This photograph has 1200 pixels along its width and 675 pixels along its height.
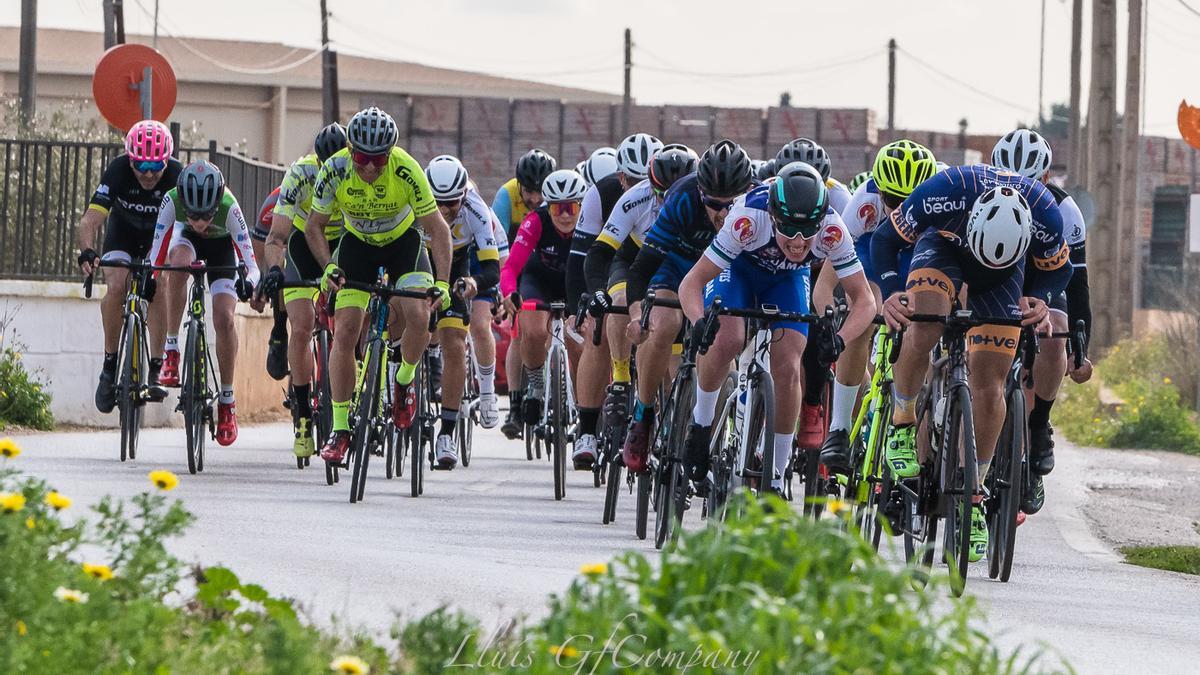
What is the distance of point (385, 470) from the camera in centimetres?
1455

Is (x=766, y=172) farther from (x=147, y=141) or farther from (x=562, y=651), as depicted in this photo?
(x=562, y=651)

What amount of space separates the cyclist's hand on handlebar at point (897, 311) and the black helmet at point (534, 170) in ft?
21.4

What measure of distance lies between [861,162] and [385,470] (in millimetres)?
29551

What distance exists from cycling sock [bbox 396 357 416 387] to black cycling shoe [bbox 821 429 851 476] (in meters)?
2.51

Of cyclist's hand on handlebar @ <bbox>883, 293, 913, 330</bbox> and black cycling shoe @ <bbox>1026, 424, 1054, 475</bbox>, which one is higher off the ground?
cyclist's hand on handlebar @ <bbox>883, 293, 913, 330</bbox>

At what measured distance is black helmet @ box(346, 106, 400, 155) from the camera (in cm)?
1196

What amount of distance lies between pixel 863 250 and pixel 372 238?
2.71 meters

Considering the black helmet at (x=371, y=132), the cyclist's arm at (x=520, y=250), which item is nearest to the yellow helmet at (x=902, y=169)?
the black helmet at (x=371, y=132)

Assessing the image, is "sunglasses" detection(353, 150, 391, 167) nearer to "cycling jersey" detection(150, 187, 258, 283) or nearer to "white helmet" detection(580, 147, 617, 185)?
"cycling jersey" detection(150, 187, 258, 283)

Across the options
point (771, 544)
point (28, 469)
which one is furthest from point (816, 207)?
point (28, 469)

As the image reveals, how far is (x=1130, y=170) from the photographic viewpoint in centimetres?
3409

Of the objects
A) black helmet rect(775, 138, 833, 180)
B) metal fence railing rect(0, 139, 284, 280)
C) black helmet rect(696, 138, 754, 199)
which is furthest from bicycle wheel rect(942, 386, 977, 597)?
metal fence railing rect(0, 139, 284, 280)

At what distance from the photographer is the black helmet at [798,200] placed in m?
9.27

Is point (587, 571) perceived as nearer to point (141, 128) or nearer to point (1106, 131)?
point (141, 128)
